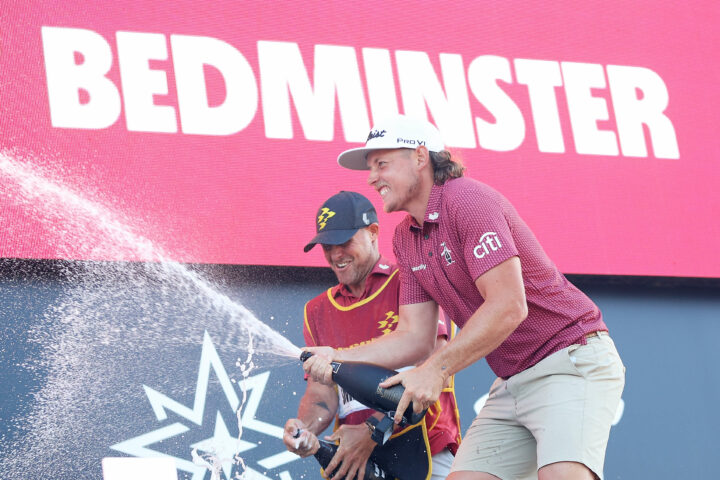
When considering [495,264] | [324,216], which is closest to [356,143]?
[324,216]

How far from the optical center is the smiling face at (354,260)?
2.87 m

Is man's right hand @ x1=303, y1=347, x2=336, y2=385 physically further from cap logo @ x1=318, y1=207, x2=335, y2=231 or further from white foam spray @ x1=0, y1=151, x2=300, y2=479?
white foam spray @ x1=0, y1=151, x2=300, y2=479

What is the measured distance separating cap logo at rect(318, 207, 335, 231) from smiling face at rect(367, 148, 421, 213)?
365 mm

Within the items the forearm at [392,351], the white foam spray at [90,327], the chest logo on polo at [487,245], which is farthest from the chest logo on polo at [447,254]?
the white foam spray at [90,327]

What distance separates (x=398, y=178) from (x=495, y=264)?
0.49 meters

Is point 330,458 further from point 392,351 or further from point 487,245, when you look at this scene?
point 487,245

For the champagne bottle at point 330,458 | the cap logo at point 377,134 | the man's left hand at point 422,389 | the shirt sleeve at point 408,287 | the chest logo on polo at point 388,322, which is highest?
the cap logo at point 377,134

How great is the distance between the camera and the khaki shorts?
2184 mm

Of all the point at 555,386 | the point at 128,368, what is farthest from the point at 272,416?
the point at 555,386

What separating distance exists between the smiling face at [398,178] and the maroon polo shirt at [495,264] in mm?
86

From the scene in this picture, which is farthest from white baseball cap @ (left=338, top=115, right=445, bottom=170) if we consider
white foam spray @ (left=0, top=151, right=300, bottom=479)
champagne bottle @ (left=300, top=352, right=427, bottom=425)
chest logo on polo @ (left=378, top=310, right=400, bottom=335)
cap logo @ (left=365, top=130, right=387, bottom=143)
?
white foam spray @ (left=0, top=151, right=300, bottom=479)

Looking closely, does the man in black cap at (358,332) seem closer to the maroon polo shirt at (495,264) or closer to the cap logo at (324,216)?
the cap logo at (324,216)

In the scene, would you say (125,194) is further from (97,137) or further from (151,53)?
(151,53)

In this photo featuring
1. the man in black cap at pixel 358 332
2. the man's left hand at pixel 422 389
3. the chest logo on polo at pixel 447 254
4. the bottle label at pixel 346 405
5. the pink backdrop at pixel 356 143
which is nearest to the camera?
the man's left hand at pixel 422 389
